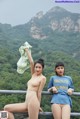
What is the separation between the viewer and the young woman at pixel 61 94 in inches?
139

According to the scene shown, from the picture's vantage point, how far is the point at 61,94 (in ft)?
12.1

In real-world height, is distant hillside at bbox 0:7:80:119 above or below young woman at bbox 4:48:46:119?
above

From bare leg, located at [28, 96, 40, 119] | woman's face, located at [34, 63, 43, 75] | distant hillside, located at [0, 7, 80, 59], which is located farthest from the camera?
distant hillside, located at [0, 7, 80, 59]

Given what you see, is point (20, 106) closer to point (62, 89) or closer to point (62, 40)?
point (62, 89)

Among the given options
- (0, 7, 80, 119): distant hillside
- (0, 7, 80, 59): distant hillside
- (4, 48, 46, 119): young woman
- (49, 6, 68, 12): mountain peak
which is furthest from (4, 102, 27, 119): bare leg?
(49, 6, 68, 12): mountain peak

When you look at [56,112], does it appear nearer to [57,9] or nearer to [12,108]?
[12,108]

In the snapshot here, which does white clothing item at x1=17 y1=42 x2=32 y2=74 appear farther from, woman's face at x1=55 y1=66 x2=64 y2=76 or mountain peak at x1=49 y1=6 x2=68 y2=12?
mountain peak at x1=49 y1=6 x2=68 y2=12

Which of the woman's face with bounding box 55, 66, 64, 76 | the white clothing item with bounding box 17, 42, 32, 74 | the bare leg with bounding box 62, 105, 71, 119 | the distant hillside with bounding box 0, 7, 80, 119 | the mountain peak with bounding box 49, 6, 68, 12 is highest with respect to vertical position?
the mountain peak with bounding box 49, 6, 68, 12

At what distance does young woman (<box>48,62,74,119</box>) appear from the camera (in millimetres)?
3521

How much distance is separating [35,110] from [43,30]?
84.9m

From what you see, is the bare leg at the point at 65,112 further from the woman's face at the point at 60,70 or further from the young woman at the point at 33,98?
the woman's face at the point at 60,70

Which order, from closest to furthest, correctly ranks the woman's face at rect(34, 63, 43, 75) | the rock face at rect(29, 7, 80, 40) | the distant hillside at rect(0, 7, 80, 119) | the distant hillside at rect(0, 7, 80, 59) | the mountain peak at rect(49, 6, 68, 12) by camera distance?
the woman's face at rect(34, 63, 43, 75)
the distant hillside at rect(0, 7, 80, 119)
the distant hillside at rect(0, 7, 80, 59)
the rock face at rect(29, 7, 80, 40)
the mountain peak at rect(49, 6, 68, 12)

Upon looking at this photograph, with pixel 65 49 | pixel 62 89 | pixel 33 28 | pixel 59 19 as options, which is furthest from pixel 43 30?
pixel 62 89

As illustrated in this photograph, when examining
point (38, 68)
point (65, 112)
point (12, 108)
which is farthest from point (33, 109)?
point (38, 68)
